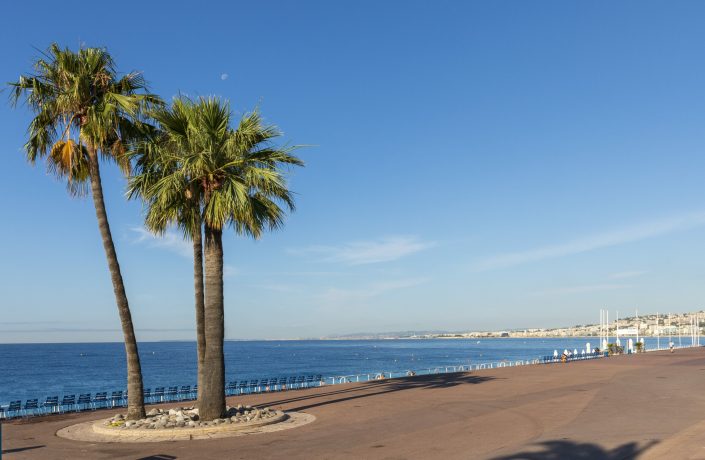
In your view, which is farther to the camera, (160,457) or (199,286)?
(199,286)

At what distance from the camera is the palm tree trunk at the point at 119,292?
20.2m

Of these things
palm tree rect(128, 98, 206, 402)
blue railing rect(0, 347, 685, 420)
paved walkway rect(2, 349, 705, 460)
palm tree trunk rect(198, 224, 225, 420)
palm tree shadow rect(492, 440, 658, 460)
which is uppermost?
palm tree rect(128, 98, 206, 402)

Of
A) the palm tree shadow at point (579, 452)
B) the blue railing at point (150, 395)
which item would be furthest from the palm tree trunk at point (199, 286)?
the palm tree shadow at point (579, 452)

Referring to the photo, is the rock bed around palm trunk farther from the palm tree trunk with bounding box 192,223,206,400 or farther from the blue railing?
the blue railing

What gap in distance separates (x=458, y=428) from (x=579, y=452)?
16.0 feet

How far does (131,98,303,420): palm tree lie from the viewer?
19578 mm

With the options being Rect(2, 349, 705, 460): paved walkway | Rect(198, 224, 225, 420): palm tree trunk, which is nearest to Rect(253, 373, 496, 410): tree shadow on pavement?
Rect(2, 349, 705, 460): paved walkway

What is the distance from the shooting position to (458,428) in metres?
18.2

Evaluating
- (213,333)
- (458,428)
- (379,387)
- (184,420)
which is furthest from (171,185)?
(379,387)

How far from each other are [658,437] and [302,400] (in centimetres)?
1533

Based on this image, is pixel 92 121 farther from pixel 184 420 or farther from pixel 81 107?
pixel 184 420

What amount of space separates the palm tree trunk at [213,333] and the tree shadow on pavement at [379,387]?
5.06m

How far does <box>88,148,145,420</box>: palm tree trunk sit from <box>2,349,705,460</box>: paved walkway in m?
2.75

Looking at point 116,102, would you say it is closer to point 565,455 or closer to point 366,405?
point 366,405
